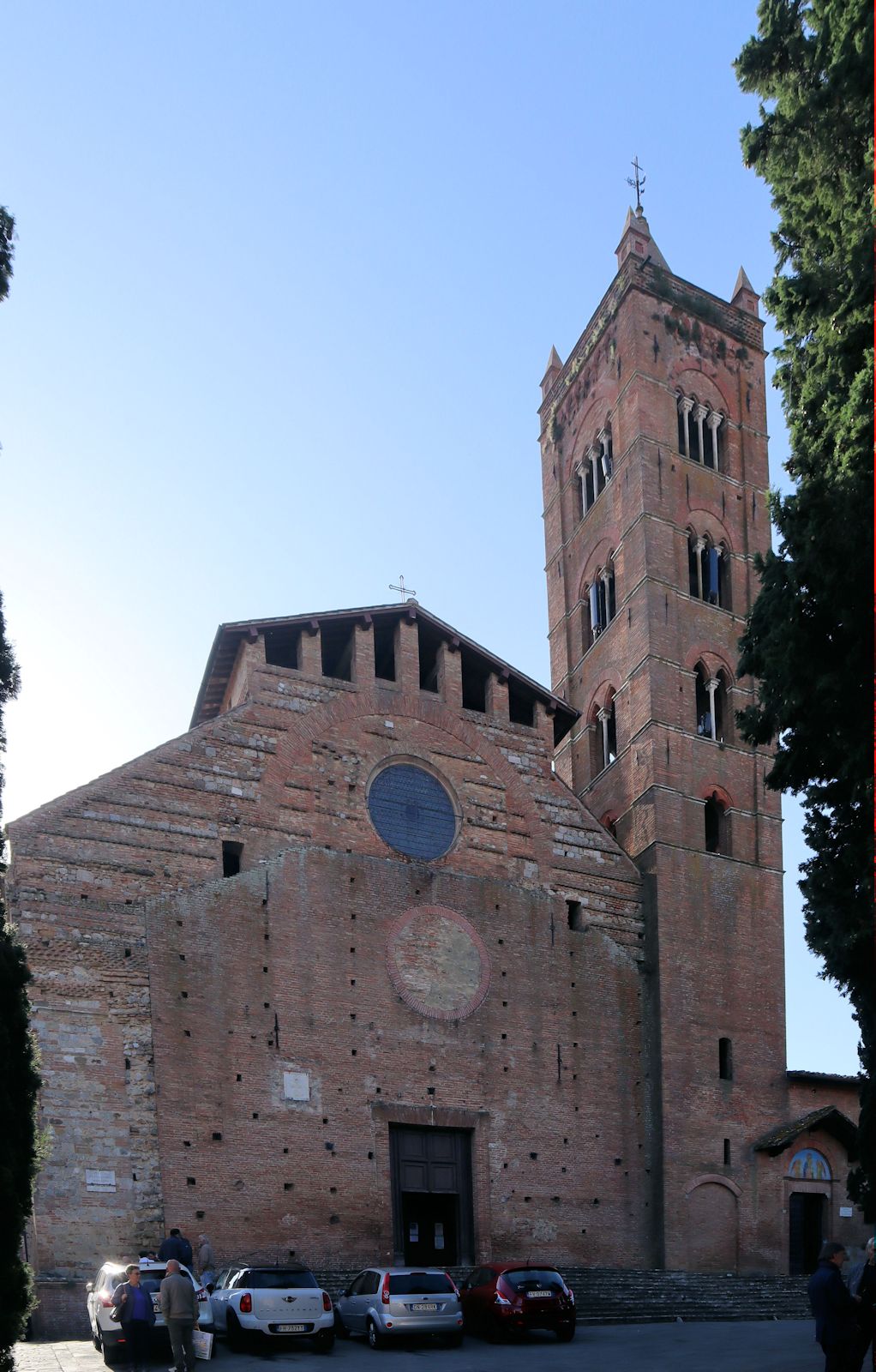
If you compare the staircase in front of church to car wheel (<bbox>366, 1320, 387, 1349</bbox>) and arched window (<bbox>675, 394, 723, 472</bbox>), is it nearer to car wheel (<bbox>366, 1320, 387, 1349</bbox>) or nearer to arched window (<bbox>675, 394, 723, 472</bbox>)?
car wheel (<bbox>366, 1320, 387, 1349</bbox>)

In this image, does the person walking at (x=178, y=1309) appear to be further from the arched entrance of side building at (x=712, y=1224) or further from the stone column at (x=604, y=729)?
the stone column at (x=604, y=729)

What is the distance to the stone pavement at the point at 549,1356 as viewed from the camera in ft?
61.2

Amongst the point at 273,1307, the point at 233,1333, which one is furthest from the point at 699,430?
the point at 233,1333

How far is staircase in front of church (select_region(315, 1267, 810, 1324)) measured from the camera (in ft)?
83.6

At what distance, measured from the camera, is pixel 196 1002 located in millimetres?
26156

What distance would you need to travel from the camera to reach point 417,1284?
21.3 meters

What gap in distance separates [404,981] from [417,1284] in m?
7.73

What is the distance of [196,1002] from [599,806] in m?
11.8

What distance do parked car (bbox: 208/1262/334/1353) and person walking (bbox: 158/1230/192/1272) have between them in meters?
1.55

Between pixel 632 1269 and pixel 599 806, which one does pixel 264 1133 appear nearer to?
pixel 632 1269

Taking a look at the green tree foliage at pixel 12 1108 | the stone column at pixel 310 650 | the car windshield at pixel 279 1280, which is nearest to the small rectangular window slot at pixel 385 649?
the stone column at pixel 310 650

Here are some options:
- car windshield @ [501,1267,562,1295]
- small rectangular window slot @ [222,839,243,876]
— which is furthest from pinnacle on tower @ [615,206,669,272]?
car windshield @ [501,1267,562,1295]

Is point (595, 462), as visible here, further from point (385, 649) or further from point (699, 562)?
point (385, 649)

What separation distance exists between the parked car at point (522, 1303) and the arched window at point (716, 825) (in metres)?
12.6
